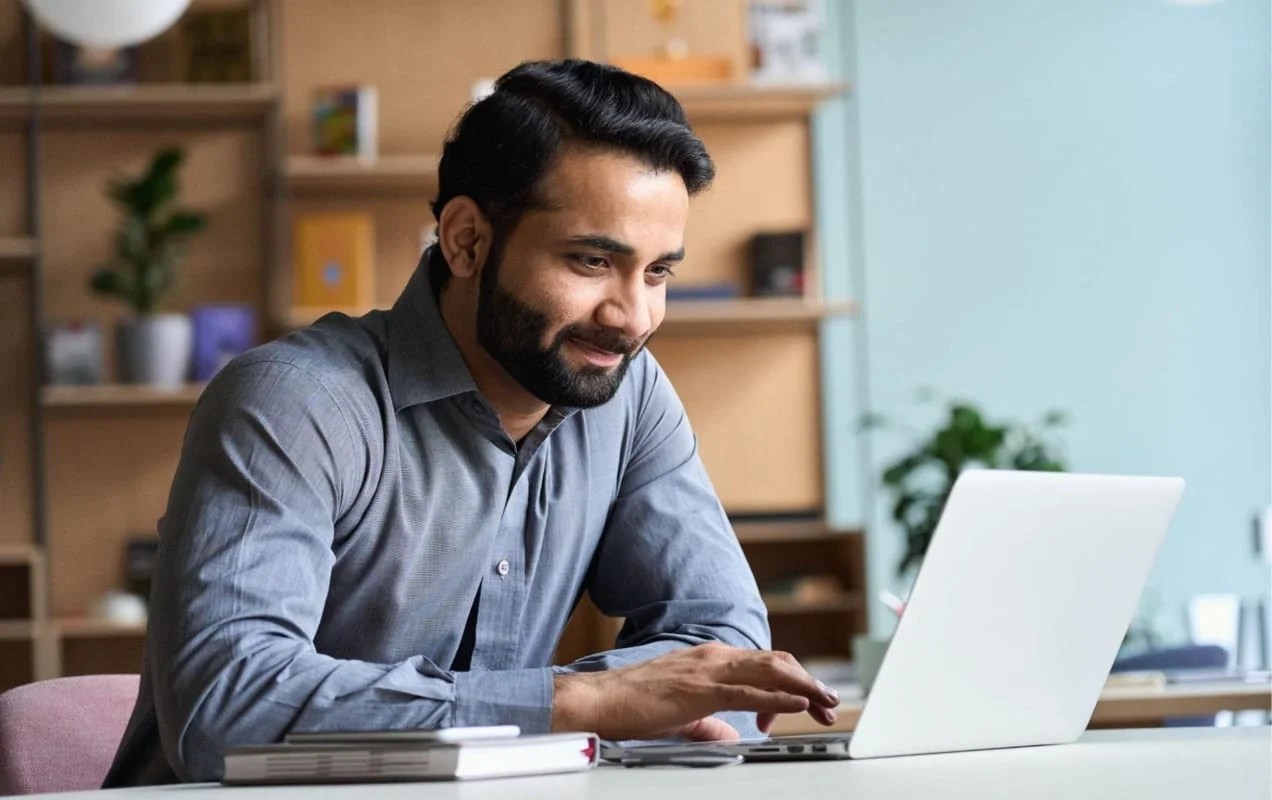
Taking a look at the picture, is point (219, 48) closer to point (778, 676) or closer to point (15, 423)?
point (15, 423)

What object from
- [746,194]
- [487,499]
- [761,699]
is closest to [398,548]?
[487,499]

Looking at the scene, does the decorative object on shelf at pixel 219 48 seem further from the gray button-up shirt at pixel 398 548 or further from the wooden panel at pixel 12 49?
the gray button-up shirt at pixel 398 548

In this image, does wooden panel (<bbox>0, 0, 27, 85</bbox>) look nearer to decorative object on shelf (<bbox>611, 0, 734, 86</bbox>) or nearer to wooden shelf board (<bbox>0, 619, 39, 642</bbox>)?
wooden shelf board (<bbox>0, 619, 39, 642</bbox>)

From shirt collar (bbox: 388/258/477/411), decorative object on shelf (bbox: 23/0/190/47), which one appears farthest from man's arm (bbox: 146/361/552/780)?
decorative object on shelf (bbox: 23/0/190/47)

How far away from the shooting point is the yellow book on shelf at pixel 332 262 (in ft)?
15.1

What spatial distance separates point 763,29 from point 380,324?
3.20 metres

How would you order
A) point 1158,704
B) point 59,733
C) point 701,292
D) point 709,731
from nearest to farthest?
point 709,731
point 59,733
point 1158,704
point 701,292

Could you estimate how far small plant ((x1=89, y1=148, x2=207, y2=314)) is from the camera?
4473 mm

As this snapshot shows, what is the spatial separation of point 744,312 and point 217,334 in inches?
56.8

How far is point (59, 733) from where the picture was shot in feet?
5.51

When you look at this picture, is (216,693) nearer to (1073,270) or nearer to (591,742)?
(591,742)

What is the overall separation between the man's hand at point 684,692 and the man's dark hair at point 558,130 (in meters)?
0.55

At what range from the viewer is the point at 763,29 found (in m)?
4.74

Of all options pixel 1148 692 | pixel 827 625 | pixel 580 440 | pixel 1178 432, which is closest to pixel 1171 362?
pixel 1178 432
